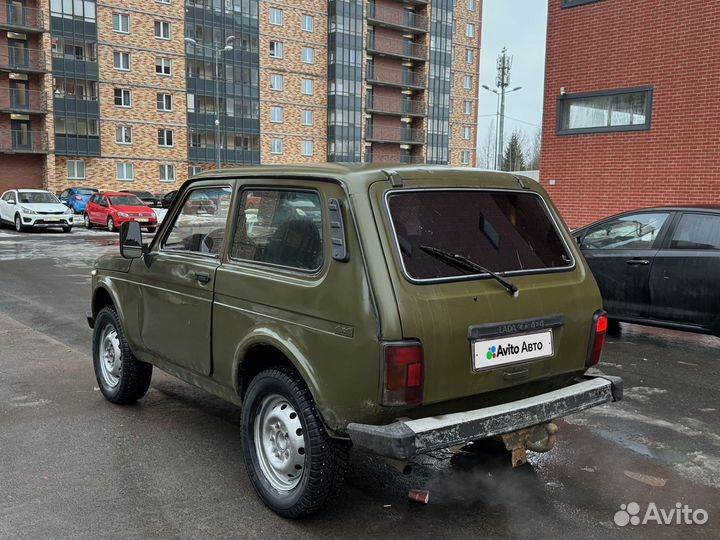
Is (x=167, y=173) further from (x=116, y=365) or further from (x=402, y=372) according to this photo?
(x=402, y=372)

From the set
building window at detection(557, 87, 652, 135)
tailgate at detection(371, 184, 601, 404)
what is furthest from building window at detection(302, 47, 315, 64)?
tailgate at detection(371, 184, 601, 404)

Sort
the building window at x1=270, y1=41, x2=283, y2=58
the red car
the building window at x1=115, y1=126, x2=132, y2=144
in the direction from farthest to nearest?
the building window at x1=270, y1=41, x2=283, y2=58, the building window at x1=115, y1=126, x2=132, y2=144, the red car

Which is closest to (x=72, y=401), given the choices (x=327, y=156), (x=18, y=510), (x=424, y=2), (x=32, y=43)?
(x=18, y=510)

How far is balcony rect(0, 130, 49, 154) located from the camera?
44578 millimetres

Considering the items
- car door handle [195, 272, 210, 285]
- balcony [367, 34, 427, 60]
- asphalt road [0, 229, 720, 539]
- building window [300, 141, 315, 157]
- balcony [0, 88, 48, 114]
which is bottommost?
asphalt road [0, 229, 720, 539]

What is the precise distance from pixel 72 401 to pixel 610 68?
1269 centimetres

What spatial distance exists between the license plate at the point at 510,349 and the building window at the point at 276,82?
59.8m

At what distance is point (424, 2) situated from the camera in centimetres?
6744

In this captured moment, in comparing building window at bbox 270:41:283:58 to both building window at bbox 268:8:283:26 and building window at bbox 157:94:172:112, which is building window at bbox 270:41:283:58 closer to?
building window at bbox 268:8:283:26

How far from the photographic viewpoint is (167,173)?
5388 centimetres

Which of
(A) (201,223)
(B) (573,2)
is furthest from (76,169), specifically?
(A) (201,223)

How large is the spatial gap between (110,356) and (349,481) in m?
2.48

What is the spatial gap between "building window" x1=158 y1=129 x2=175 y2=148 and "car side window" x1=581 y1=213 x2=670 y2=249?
50217 mm

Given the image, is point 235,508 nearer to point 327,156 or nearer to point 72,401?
point 72,401
